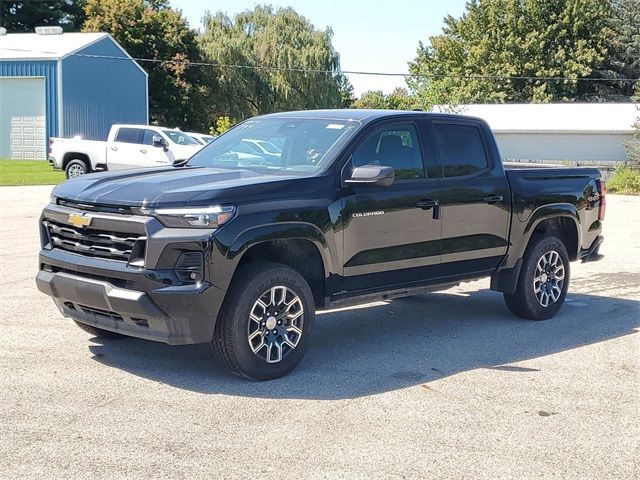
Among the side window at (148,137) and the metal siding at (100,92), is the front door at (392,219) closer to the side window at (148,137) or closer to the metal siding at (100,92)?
the side window at (148,137)

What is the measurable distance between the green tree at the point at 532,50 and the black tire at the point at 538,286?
156 ft

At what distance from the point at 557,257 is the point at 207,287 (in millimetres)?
4469

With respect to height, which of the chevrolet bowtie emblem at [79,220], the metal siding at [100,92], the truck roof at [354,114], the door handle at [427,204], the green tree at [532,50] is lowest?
the chevrolet bowtie emblem at [79,220]

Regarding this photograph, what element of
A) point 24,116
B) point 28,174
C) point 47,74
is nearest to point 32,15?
point 24,116

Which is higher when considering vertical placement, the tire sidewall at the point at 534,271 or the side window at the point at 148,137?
the side window at the point at 148,137

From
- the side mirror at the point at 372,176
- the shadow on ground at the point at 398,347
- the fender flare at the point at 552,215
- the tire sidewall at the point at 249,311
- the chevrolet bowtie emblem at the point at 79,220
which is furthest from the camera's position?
the fender flare at the point at 552,215

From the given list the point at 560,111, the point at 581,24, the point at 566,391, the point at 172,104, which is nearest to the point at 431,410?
the point at 566,391

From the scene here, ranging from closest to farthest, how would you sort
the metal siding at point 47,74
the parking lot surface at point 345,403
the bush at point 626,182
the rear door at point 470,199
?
the parking lot surface at point 345,403 < the rear door at point 470,199 < the bush at point 626,182 < the metal siding at point 47,74

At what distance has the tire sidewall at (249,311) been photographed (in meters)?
5.87

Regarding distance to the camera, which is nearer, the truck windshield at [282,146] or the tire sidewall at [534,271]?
the truck windshield at [282,146]

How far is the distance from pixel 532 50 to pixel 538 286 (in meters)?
53.3

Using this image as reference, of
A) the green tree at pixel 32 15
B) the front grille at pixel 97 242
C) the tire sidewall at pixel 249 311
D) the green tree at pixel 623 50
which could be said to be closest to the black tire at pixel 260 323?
the tire sidewall at pixel 249 311

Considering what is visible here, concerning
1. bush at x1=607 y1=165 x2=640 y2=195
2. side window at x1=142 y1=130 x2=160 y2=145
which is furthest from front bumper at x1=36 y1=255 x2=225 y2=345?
bush at x1=607 y1=165 x2=640 y2=195

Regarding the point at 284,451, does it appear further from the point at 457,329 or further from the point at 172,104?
the point at 172,104
